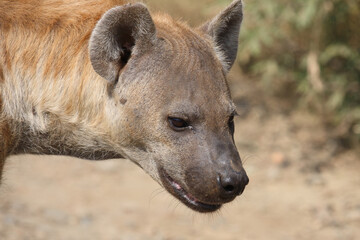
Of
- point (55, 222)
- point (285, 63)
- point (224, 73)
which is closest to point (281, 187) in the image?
point (285, 63)

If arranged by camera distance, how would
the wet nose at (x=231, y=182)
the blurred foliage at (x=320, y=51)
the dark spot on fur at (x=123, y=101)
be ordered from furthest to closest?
the blurred foliage at (x=320, y=51) < the dark spot on fur at (x=123, y=101) < the wet nose at (x=231, y=182)

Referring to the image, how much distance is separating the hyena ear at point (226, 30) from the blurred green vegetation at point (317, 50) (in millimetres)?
3648

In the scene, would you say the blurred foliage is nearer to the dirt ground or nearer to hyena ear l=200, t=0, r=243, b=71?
the dirt ground

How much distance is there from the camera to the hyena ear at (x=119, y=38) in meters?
3.97

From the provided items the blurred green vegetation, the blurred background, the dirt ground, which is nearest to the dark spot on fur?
the dirt ground

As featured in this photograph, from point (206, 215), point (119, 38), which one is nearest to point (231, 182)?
point (119, 38)

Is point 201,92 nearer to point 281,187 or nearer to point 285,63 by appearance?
point 281,187

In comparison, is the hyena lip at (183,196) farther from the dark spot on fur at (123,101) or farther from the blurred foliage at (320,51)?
the blurred foliage at (320,51)

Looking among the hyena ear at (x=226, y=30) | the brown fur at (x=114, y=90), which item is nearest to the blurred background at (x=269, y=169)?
the hyena ear at (x=226, y=30)

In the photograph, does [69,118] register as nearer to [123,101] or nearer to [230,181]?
[123,101]

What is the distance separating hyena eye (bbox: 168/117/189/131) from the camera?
3974 mm

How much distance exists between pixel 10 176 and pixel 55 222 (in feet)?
4.91

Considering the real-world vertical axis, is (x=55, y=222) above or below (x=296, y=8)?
below

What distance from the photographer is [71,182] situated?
806 centimetres
